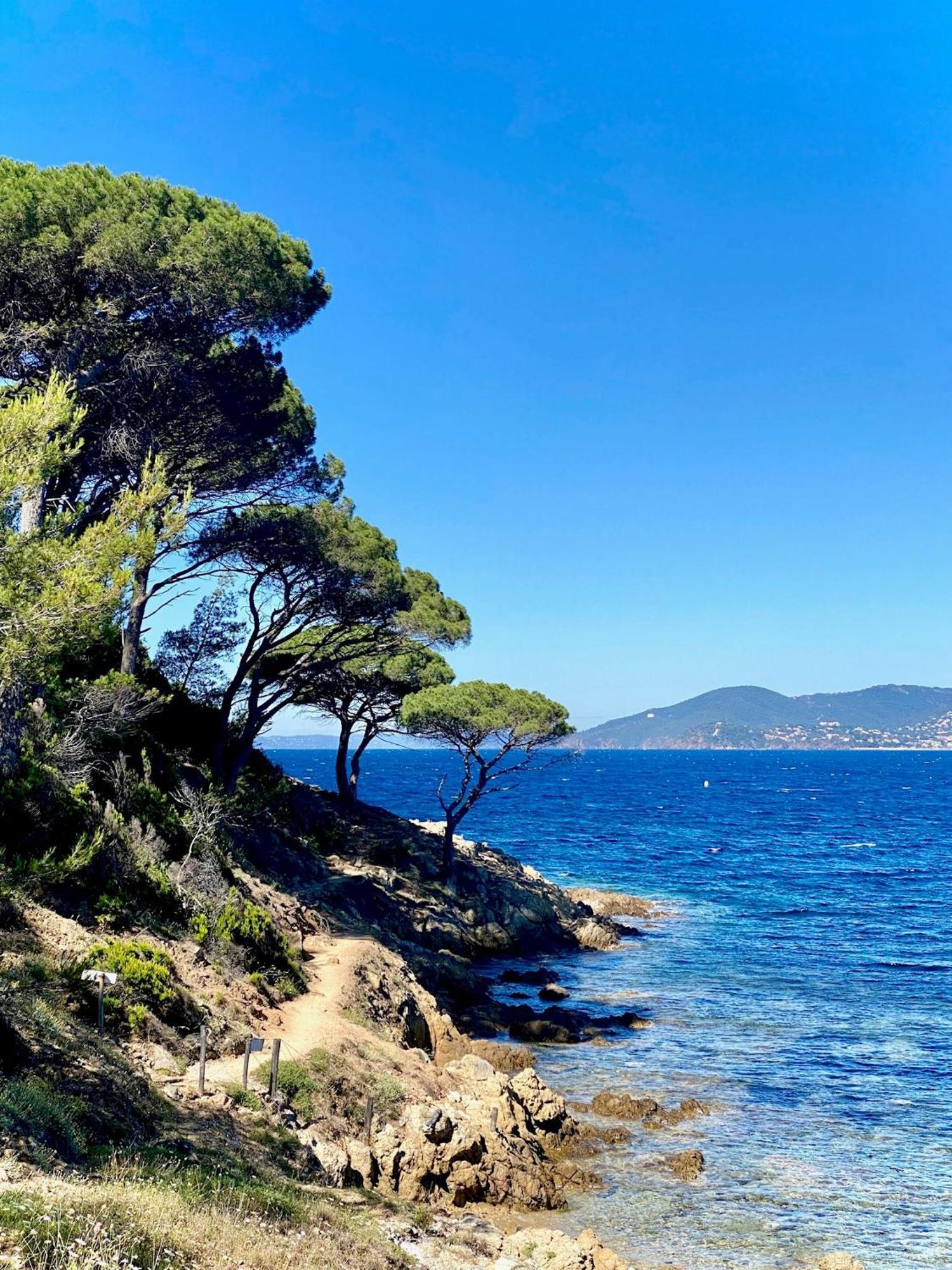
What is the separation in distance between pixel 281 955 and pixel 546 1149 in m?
7.03

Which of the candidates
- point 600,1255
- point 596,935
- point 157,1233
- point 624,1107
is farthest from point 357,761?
point 157,1233

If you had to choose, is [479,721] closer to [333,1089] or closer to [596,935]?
[596,935]

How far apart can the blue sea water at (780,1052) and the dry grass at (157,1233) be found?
666cm

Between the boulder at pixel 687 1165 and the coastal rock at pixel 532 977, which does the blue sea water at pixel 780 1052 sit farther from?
the coastal rock at pixel 532 977

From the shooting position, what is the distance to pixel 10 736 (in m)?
15.3

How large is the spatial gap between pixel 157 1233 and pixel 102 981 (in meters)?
7.18

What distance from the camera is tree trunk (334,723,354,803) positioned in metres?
40.7

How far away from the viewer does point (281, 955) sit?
19.7 metres

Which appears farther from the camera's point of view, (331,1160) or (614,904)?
(614,904)

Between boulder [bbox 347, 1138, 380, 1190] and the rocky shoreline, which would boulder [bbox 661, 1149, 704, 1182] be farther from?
boulder [bbox 347, 1138, 380, 1190]

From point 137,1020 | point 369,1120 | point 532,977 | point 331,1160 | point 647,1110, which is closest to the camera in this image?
point 331,1160

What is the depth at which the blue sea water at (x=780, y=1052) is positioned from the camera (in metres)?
14.1

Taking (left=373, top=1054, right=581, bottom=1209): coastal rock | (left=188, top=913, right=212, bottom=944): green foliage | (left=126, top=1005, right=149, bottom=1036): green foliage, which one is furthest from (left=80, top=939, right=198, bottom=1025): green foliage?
(left=373, top=1054, right=581, bottom=1209): coastal rock

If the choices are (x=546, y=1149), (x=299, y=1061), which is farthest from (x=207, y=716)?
(x=546, y=1149)
